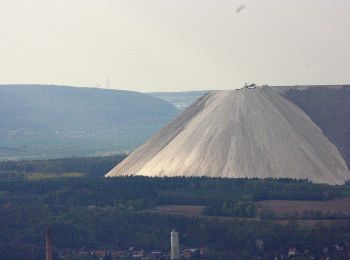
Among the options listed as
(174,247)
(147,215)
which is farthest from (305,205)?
(174,247)

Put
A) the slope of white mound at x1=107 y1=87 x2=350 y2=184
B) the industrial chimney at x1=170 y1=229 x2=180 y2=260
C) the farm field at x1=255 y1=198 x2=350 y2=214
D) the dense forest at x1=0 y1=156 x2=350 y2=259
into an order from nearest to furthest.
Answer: the industrial chimney at x1=170 y1=229 x2=180 y2=260
the dense forest at x1=0 y1=156 x2=350 y2=259
the farm field at x1=255 y1=198 x2=350 y2=214
the slope of white mound at x1=107 y1=87 x2=350 y2=184

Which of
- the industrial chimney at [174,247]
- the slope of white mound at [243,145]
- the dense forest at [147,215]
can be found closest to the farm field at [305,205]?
the dense forest at [147,215]

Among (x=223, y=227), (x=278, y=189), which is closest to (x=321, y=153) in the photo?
(x=278, y=189)

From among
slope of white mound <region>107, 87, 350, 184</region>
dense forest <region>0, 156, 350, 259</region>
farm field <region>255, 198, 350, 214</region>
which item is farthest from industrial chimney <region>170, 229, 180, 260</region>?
slope of white mound <region>107, 87, 350, 184</region>

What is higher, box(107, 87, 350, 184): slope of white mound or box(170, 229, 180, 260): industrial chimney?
box(107, 87, 350, 184): slope of white mound

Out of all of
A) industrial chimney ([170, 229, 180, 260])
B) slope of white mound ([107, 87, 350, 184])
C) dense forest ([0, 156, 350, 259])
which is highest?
slope of white mound ([107, 87, 350, 184])

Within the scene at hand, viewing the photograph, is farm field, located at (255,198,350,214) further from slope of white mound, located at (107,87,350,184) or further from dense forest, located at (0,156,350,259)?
slope of white mound, located at (107,87,350,184)

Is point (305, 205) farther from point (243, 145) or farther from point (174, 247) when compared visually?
point (174, 247)
